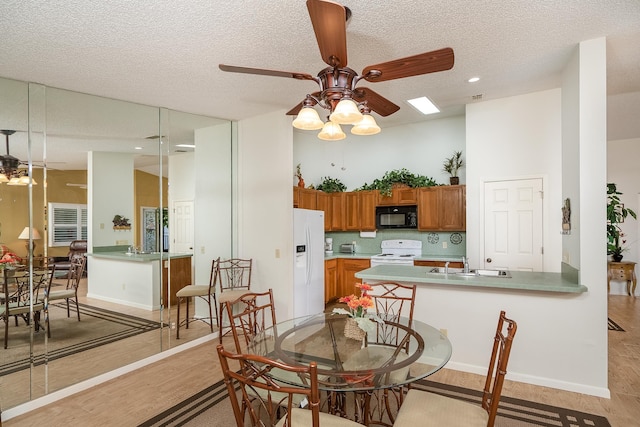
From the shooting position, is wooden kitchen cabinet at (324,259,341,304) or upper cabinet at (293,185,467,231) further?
wooden kitchen cabinet at (324,259,341,304)

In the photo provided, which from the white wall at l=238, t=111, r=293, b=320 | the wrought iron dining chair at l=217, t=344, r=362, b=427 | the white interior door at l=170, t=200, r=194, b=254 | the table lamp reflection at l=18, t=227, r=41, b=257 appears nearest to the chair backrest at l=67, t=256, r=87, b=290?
the table lamp reflection at l=18, t=227, r=41, b=257

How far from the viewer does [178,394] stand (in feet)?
9.40

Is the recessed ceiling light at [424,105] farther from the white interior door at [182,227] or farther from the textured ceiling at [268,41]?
the white interior door at [182,227]

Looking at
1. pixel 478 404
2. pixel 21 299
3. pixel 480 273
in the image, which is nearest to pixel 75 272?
pixel 21 299

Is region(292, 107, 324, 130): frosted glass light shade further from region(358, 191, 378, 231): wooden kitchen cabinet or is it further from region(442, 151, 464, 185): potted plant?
region(358, 191, 378, 231): wooden kitchen cabinet

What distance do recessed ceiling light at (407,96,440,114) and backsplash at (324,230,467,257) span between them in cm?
197

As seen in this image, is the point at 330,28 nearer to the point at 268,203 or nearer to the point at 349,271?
the point at 268,203

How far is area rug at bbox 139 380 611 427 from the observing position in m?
2.40

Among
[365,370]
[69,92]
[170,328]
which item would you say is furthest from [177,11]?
[170,328]

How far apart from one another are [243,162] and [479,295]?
10.6 ft

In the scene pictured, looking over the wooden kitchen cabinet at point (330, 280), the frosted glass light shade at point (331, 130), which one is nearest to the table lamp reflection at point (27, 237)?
the frosted glass light shade at point (331, 130)

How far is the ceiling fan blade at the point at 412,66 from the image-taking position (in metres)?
1.84

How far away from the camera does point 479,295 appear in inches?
124

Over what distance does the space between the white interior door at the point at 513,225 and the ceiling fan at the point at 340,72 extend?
8.04 feet
